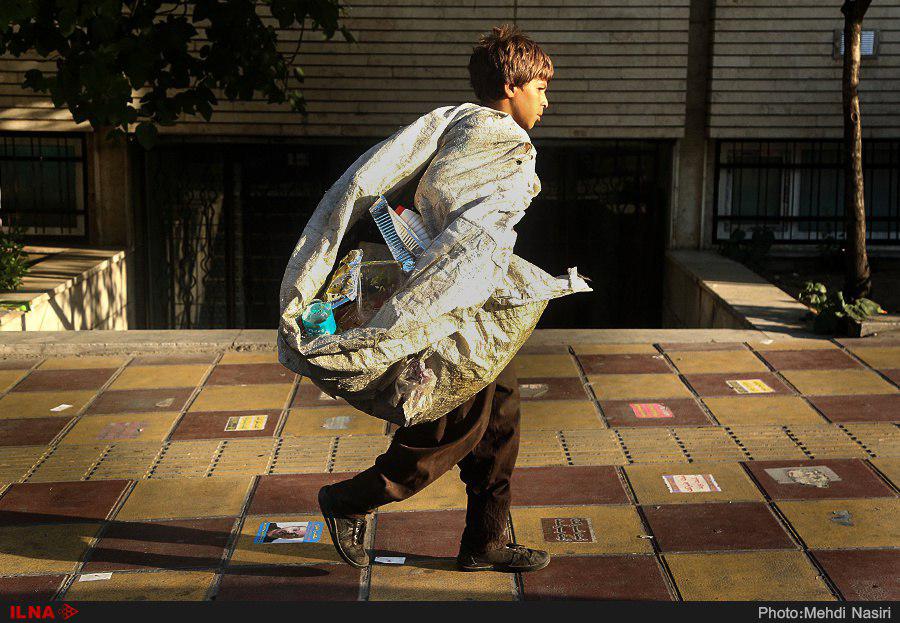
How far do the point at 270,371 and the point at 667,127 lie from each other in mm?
6202

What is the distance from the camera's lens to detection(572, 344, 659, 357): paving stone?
730 cm

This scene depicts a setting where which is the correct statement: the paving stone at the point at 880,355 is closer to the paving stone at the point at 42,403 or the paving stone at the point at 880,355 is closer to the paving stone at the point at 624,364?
the paving stone at the point at 624,364

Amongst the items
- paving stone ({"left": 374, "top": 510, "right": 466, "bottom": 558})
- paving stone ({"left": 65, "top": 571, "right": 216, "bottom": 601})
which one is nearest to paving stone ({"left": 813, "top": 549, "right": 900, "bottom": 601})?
paving stone ({"left": 374, "top": 510, "right": 466, "bottom": 558})

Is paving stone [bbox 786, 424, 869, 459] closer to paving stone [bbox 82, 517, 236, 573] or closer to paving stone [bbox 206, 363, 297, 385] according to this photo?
paving stone [bbox 82, 517, 236, 573]

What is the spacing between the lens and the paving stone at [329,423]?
569 cm

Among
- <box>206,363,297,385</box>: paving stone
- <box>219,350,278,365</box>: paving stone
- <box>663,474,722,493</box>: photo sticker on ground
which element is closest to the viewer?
<box>663,474,722,493</box>: photo sticker on ground

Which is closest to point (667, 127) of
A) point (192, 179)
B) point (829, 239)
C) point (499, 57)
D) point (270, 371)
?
point (829, 239)

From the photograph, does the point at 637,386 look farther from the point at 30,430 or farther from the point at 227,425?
the point at 30,430

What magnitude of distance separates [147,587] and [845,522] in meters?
2.81

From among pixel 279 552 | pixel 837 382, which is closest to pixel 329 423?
pixel 279 552

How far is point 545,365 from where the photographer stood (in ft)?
23.0

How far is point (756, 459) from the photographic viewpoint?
204 inches

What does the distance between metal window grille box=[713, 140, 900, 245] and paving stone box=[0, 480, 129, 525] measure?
28.2 feet

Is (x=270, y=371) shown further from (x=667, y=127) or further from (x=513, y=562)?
(x=667, y=127)
